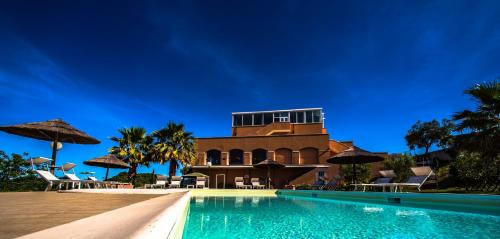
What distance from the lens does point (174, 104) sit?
42781 mm

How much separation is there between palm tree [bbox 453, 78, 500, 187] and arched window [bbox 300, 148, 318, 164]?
19016mm

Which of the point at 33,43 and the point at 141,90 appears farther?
the point at 141,90

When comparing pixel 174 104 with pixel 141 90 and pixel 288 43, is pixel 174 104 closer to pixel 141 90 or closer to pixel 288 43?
pixel 141 90

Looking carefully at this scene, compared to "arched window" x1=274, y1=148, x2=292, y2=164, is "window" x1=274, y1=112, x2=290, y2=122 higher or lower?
higher

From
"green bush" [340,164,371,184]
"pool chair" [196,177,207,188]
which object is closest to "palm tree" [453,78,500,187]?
"green bush" [340,164,371,184]

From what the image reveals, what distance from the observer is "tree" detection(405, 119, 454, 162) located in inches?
1560

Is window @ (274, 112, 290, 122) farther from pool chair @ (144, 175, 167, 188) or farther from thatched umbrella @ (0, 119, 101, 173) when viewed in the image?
thatched umbrella @ (0, 119, 101, 173)

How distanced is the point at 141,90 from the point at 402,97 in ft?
102

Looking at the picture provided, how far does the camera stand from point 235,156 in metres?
33.5

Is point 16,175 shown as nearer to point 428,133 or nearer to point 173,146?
point 173,146

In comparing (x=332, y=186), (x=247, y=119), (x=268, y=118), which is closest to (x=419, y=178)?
(x=332, y=186)

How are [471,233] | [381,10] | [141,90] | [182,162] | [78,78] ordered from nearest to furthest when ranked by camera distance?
[471,233] → [381,10] → [182,162] → [78,78] → [141,90]

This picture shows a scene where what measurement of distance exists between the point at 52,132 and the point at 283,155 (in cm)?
2177

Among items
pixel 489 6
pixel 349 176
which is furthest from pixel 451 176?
pixel 489 6
